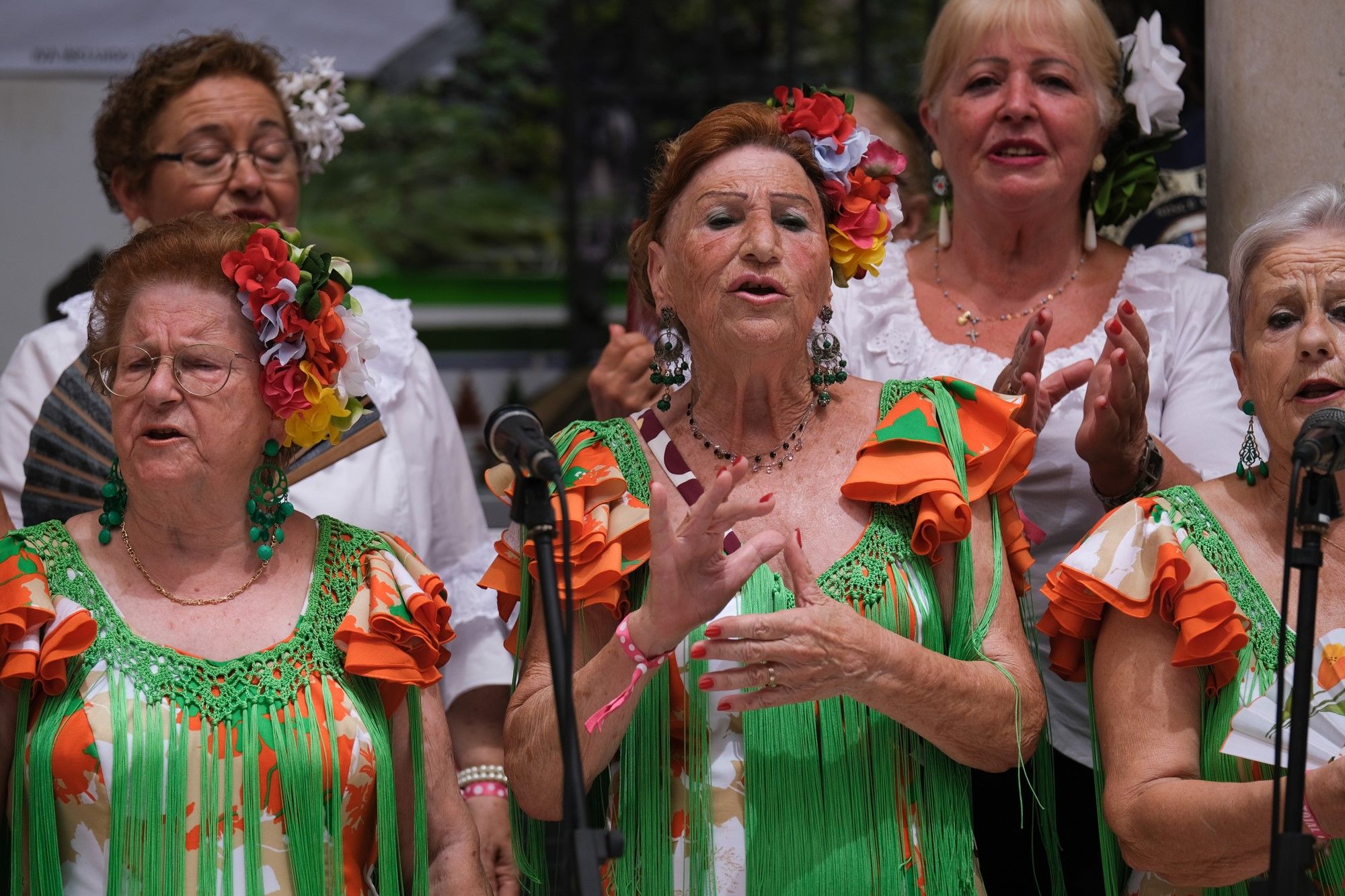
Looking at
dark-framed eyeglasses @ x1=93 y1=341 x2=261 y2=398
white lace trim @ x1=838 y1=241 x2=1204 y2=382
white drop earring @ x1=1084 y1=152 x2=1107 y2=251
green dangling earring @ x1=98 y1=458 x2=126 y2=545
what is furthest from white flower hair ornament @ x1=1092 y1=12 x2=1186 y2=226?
green dangling earring @ x1=98 y1=458 x2=126 y2=545

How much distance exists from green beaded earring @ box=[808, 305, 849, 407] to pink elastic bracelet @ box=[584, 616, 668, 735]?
0.63 meters

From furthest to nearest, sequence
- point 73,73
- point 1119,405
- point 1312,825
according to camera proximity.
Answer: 1. point 73,73
2. point 1119,405
3. point 1312,825

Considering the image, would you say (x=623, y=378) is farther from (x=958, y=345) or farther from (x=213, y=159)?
(x=213, y=159)

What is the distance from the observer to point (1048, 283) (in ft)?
12.5

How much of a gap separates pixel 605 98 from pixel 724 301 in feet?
15.0

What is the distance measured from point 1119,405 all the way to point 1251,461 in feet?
1.08

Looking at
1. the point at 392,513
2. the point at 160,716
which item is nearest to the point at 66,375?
the point at 392,513

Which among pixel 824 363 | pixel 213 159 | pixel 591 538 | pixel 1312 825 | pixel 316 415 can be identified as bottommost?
pixel 1312 825

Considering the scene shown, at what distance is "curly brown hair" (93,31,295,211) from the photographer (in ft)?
12.9

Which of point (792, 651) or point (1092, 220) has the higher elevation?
point (1092, 220)

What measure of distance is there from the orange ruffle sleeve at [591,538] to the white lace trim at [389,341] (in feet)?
2.77

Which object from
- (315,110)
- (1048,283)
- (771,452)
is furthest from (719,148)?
(315,110)

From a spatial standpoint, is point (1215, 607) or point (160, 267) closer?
Answer: point (1215, 607)

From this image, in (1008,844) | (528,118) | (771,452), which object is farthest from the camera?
(528,118)
